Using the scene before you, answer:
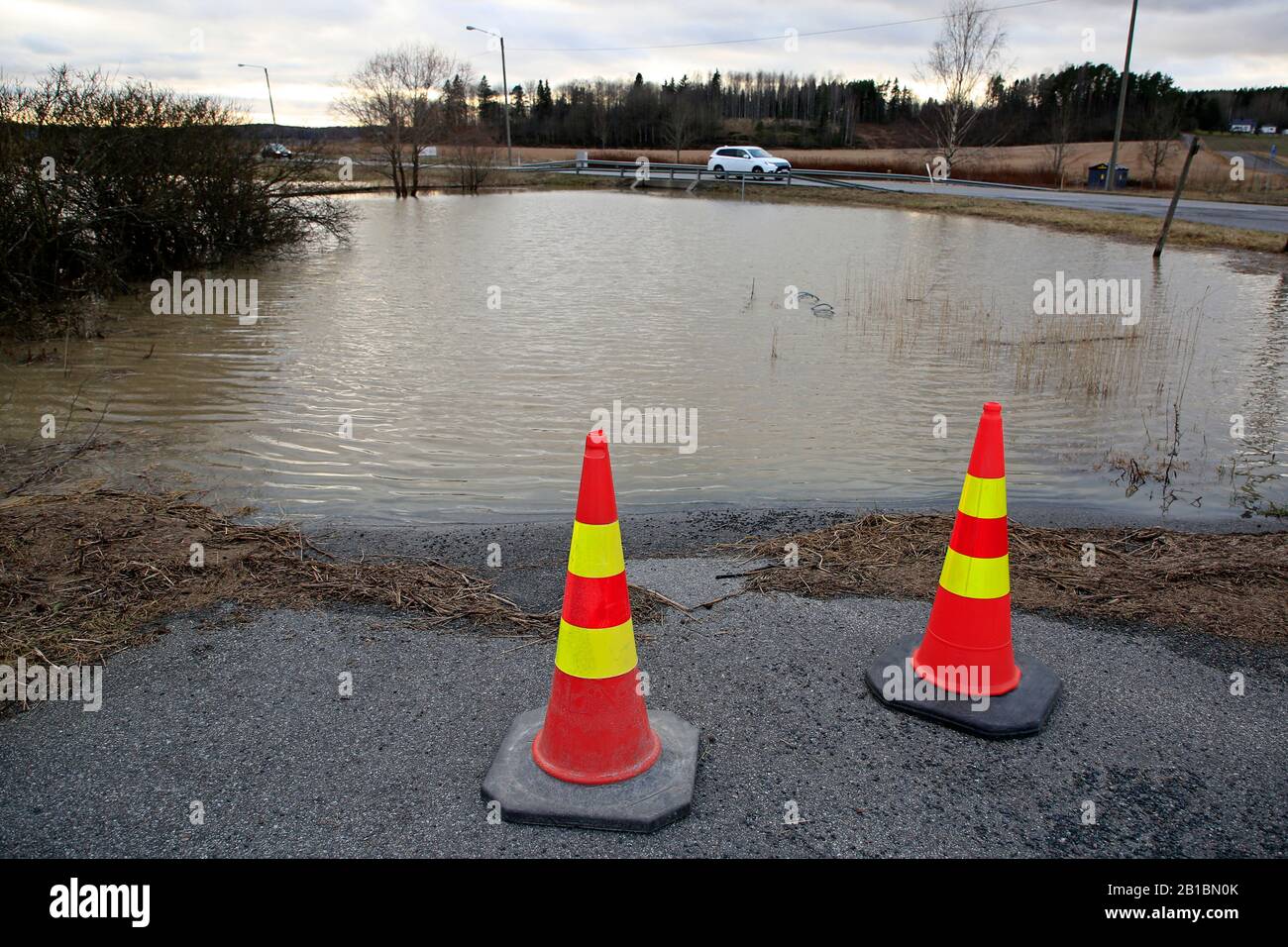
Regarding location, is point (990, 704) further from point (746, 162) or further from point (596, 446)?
point (746, 162)

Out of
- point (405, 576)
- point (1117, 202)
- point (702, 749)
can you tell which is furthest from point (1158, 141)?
point (702, 749)

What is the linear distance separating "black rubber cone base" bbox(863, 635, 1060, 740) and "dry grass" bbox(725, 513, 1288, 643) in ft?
2.72

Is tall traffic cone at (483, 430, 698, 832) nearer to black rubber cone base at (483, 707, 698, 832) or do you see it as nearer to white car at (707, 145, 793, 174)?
black rubber cone base at (483, 707, 698, 832)

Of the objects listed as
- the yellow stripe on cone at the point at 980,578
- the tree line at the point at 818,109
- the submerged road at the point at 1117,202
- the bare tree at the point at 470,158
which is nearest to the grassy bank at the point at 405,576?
the yellow stripe on cone at the point at 980,578

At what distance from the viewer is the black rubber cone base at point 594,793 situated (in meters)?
2.95

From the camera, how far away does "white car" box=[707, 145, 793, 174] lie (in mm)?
49000

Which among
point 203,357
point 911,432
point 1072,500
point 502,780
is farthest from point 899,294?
point 502,780

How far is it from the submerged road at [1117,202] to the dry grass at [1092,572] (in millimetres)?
25217

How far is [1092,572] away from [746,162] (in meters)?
48.7

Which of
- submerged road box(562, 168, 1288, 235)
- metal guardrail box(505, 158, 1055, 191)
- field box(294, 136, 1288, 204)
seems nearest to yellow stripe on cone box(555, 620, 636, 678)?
submerged road box(562, 168, 1288, 235)

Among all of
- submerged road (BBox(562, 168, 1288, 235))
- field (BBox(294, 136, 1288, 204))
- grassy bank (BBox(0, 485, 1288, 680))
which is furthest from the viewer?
field (BBox(294, 136, 1288, 204))

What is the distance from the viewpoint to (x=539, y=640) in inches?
164

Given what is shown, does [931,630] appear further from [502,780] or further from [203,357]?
[203,357]

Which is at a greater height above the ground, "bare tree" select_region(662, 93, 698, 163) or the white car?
"bare tree" select_region(662, 93, 698, 163)
